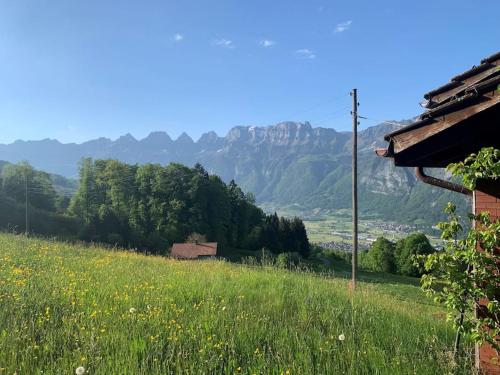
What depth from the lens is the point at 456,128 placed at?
3.95 metres

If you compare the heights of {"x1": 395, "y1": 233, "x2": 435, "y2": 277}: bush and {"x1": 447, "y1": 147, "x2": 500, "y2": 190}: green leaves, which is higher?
{"x1": 447, "y1": 147, "x2": 500, "y2": 190}: green leaves

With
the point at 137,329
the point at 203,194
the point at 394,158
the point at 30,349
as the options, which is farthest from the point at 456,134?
the point at 203,194

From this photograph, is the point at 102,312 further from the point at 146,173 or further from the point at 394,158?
the point at 146,173

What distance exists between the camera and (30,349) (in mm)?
4500

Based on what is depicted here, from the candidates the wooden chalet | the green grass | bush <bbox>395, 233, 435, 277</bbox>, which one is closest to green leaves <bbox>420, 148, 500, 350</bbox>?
the wooden chalet

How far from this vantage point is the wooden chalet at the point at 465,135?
3680 millimetres

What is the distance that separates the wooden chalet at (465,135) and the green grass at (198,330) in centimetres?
149

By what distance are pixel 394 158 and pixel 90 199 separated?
6878cm

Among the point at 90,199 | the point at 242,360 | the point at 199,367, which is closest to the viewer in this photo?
the point at 199,367

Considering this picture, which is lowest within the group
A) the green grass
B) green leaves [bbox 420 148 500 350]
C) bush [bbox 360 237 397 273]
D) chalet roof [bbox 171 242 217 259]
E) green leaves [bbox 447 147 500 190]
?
bush [bbox 360 237 397 273]

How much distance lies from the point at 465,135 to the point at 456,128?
163mm

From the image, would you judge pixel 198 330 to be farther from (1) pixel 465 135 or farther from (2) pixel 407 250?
(2) pixel 407 250

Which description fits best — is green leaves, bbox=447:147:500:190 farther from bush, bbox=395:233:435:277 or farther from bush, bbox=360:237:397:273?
bush, bbox=360:237:397:273

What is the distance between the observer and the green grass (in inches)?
173
